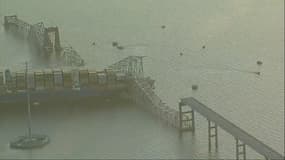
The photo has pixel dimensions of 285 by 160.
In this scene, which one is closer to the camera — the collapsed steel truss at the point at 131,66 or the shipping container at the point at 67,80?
the shipping container at the point at 67,80

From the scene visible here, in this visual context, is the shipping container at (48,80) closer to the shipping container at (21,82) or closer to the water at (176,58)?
the shipping container at (21,82)

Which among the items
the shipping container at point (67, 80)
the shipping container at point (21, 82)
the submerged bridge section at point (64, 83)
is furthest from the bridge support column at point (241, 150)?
the shipping container at point (21, 82)

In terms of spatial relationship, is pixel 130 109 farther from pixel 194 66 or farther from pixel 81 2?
pixel 81 2

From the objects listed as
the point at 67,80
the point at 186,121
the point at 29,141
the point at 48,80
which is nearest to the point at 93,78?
the point at 67,80

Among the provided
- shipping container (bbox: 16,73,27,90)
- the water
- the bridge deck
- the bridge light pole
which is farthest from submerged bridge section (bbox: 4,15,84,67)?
the bridge deck

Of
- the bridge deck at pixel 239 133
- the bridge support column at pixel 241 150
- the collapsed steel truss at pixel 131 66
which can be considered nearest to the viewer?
the bridge deck at pixel 239 133

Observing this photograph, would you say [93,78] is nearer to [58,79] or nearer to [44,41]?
[58,79]

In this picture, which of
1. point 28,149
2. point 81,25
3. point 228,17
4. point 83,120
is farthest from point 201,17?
point 28,149

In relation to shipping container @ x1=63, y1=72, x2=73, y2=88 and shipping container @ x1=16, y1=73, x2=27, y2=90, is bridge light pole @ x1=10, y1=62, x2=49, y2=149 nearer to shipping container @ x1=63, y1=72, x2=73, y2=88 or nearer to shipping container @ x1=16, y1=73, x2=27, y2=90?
shipping container @ x1=16, y1=73, x2=27, y2=90
